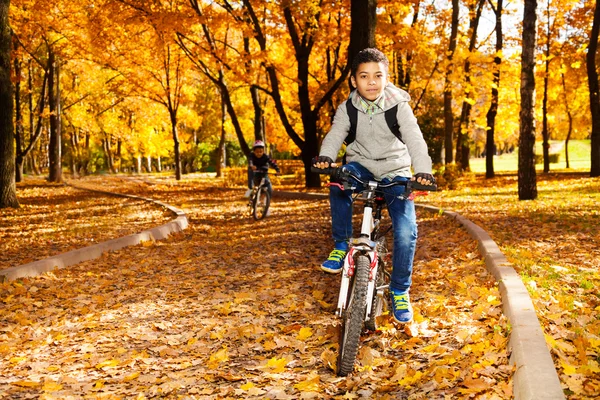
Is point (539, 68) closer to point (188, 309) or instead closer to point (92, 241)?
point (92, 241)

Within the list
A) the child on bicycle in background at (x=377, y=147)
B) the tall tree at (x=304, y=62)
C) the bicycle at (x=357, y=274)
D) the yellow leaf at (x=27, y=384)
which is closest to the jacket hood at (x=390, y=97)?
the child on bicycle in background at (x=377, y=147)

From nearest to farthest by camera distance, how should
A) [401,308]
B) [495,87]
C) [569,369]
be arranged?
[569,369] → [401,308] → [495,87]

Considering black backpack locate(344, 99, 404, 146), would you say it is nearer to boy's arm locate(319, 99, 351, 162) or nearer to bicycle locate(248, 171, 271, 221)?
boy's arm locate(319, 99, 351, 162)

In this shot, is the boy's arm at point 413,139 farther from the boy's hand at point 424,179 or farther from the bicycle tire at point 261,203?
the bicycle tire at point 261,203

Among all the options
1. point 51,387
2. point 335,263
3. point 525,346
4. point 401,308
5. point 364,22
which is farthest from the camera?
point 364,22

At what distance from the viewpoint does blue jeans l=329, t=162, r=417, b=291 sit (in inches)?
170

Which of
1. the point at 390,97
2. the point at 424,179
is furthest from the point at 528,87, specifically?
the point at 424,179

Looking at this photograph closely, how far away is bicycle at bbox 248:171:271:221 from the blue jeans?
8.72 m

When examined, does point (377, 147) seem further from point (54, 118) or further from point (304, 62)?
point (54, 118)

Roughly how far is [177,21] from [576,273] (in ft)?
49.2

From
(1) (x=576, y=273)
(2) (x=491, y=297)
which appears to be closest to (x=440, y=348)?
(2) (x=491, y=297)

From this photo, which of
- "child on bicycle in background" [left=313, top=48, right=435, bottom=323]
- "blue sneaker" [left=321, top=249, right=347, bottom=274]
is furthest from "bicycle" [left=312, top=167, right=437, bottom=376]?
"blue sneaker" [left=321, top=249, right=347, bottom=274]

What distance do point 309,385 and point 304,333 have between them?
1114 mm

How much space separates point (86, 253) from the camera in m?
8.88
